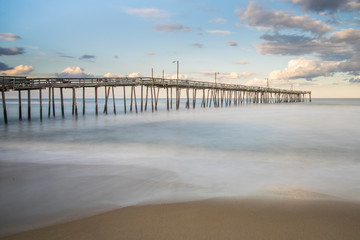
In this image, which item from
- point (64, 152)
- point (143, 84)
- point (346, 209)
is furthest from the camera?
point (143, 84)

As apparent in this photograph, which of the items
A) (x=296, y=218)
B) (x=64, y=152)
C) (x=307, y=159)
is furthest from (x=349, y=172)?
(x=64, y=152)

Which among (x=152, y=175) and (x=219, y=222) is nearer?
(x=219, y=222)

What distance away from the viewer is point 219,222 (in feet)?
12.7

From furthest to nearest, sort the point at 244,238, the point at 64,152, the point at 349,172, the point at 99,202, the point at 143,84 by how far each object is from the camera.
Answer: the point at 143,84 → the point at 64,152 → the point at 349,172 → the point at 99,202 → the point at 244,238

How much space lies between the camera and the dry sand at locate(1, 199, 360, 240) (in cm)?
351

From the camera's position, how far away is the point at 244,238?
3438 millimetres

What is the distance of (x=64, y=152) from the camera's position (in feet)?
33.4

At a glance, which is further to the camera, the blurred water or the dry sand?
the blurred water

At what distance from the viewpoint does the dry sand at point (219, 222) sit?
351cm

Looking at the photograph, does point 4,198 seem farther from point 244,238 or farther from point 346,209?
point 346,209

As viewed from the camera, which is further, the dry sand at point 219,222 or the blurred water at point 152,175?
the blurred water at point 152,175

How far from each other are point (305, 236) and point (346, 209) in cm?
148

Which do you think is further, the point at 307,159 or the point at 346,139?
the point at 346,139

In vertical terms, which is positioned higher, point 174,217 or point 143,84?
point 143,84
